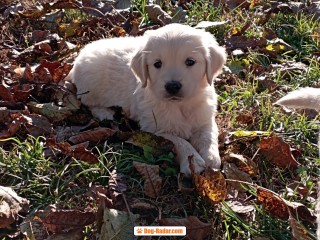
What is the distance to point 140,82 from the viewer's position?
11.2 feet

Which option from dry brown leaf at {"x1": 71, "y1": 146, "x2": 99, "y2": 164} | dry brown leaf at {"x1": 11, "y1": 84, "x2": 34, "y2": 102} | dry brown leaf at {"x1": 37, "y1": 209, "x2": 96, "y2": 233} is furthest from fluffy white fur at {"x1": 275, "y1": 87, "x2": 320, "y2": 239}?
dry brown leaf at {"x1": 11, "y1": 84, "x2": 34, "y2": 102}

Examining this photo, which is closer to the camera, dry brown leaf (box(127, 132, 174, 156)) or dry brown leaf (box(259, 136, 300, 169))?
dry brown leaf (box(259, 136, 300, 169))

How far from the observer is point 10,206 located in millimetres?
2541

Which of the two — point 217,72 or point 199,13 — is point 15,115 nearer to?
point 217,72

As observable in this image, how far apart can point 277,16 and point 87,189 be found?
274 centimetres

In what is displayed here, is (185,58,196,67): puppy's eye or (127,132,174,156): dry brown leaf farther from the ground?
(185,58,196,67): puppy's eye

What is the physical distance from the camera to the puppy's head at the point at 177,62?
307 centimetres

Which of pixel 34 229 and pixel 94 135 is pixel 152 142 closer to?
pixel 94 135

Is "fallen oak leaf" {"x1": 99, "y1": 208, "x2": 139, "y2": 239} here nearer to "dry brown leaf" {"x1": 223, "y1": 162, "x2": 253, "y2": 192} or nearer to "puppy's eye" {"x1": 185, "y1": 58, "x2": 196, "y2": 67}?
"dry brown leaf" {"x1": 223, "y1": 162, "x2": 253, "y2": 192}

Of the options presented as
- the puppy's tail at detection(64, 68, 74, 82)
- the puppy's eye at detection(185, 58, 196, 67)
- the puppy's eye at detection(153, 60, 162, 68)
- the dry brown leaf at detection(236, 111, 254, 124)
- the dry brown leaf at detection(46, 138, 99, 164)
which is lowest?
the dry brown leaf at detection(236, 111, 254, 124)

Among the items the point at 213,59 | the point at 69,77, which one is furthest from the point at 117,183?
the point at 69,77

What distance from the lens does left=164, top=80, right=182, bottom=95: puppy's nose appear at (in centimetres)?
303

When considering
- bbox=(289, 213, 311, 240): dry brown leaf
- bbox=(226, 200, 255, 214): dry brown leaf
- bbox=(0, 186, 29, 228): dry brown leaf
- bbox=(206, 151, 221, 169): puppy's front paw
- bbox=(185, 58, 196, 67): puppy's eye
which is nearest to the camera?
bbox=(289, 213, 311, 240): dry brown leaf

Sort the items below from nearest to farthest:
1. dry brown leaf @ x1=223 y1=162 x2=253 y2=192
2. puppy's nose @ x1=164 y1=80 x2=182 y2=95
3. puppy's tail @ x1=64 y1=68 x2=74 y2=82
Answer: dry brown leaf @ x1=223 y1=162 x2=253 y2=192 → puppy's nose @ x1=164 y1=80 x2=182 y2=95 → puppy's tail @ x1=64 y1=68 x2=74 y2=82
